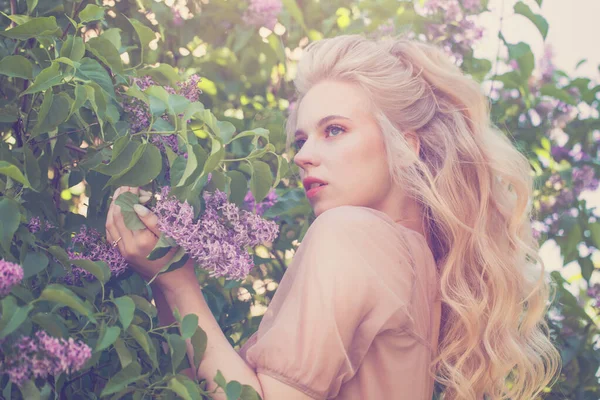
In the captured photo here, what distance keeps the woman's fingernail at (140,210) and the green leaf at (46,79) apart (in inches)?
10.1

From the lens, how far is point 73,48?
1.27m

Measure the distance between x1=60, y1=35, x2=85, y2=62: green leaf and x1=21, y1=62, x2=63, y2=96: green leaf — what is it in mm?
→ 52

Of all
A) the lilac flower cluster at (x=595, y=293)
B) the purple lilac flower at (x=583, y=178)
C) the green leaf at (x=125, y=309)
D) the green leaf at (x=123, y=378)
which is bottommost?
the lilac flower cluster at (x=595, y=293)

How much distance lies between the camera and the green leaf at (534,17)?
7.77 ft

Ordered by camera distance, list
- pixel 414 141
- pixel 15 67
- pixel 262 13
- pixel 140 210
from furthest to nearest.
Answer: pixel 262 13 < pixel 414 141 < pixel 140 210 < pixel 15 67

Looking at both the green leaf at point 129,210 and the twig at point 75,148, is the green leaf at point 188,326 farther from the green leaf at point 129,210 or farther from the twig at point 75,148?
the twig at point 75,148

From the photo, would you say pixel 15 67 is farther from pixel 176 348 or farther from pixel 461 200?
pixel 461 200

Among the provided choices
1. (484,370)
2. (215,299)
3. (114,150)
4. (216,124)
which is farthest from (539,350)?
(114,150)

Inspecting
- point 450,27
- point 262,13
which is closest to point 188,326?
point 262,13

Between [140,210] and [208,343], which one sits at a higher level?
[140,210]

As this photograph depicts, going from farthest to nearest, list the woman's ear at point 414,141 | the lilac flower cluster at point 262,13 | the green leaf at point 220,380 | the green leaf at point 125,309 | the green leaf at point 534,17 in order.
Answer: the green leaf at point 534,17, the lilac flower cluster at point 262,13, the woman's ear at point 414,141, the green leaf at point 220,380, the green leaf at point 125,309

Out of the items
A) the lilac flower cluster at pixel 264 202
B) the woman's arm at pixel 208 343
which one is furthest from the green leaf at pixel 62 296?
the lilac flower cluster at pixel 264 202

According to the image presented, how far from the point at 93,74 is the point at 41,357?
47 cm

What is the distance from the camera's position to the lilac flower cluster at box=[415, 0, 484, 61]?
98.3 inches
